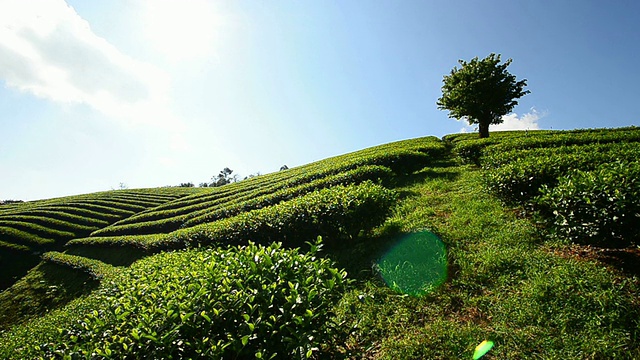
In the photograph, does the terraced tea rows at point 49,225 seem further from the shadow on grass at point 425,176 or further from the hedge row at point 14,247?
the shadow on grass at point 425,176

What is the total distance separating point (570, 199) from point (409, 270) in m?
3.33

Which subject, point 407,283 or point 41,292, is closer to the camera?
point 407,283

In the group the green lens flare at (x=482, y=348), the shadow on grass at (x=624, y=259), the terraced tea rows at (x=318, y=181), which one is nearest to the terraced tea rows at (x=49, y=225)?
the terraced tea rows at (x=318, y=181)

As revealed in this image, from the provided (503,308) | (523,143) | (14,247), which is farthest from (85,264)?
(523,143)

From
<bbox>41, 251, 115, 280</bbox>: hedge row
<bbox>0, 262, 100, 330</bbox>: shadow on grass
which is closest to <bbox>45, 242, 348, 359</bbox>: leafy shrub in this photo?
<bbox>41, 251, 115, 280</bbox>: hedge row

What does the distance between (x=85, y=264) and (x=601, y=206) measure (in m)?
21.3

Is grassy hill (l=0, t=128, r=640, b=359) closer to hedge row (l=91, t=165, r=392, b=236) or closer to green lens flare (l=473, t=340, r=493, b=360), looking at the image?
green lens flare (l=473, t=340, r=493, b=360)

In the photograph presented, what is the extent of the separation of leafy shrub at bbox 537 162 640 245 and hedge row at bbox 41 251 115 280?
1698 cm

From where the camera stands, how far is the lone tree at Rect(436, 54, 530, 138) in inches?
984

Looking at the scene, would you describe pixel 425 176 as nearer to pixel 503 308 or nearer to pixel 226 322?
pixel 503 308

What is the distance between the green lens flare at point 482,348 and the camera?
3.58m

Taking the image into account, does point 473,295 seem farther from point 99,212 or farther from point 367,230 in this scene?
point 99,212

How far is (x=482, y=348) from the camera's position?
3.66 metres

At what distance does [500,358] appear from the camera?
348cm
